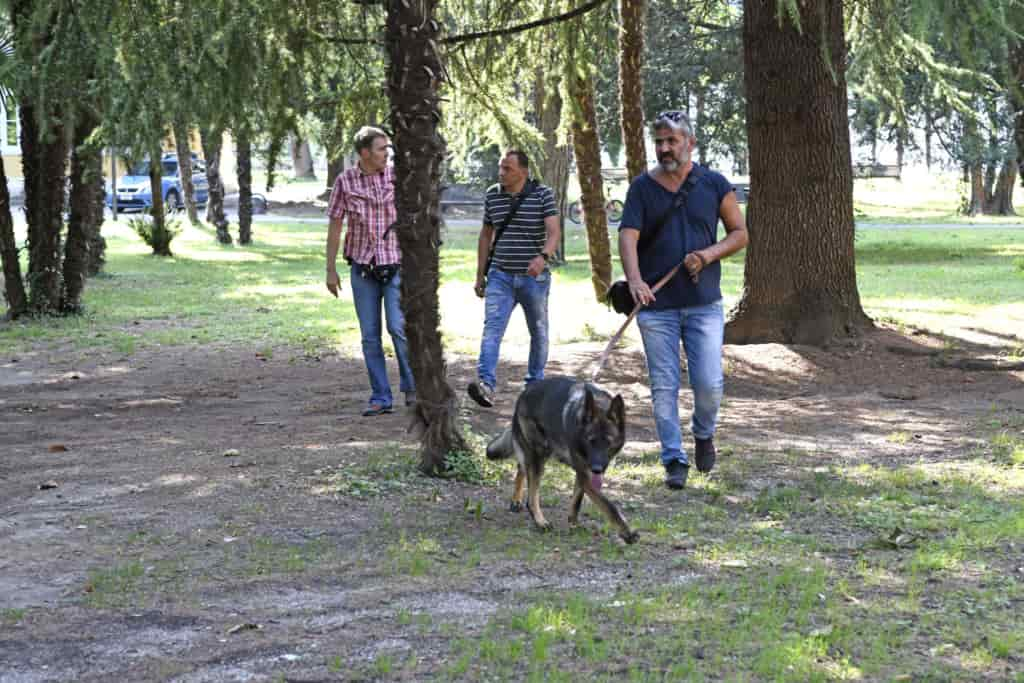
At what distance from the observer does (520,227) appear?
31.9 ft

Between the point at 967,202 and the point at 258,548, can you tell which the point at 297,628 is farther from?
the point at 967,202

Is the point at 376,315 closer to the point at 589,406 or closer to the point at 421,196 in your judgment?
the point at 421,196

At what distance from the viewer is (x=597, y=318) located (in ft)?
52.9

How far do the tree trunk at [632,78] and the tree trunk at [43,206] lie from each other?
5892 millimetres

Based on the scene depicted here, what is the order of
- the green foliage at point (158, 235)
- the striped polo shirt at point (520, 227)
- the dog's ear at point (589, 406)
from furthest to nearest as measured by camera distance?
the green foliage at point (158, 235)
the striped polo shirt at point (520, 227)
the dog's ear at point (589, 406)

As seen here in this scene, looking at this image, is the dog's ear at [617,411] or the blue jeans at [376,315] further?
the blue jeans at [376,315]

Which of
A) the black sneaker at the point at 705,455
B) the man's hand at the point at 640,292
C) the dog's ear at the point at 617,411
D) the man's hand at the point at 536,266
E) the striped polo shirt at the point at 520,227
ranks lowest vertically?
the black sneaker at the point at 705,455

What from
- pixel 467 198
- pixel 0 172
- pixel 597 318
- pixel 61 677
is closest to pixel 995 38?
pixel 61 677

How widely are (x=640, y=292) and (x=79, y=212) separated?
10713 mm

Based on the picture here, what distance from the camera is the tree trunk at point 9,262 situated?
620 inches

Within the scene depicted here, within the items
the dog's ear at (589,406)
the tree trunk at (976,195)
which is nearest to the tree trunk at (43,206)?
the dog's ear at (589,406)

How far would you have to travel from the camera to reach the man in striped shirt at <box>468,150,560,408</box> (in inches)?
381

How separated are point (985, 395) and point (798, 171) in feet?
8.60

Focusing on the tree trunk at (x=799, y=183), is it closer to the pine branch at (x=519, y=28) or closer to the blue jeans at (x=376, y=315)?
the pine branch at (x=519, y=28)
